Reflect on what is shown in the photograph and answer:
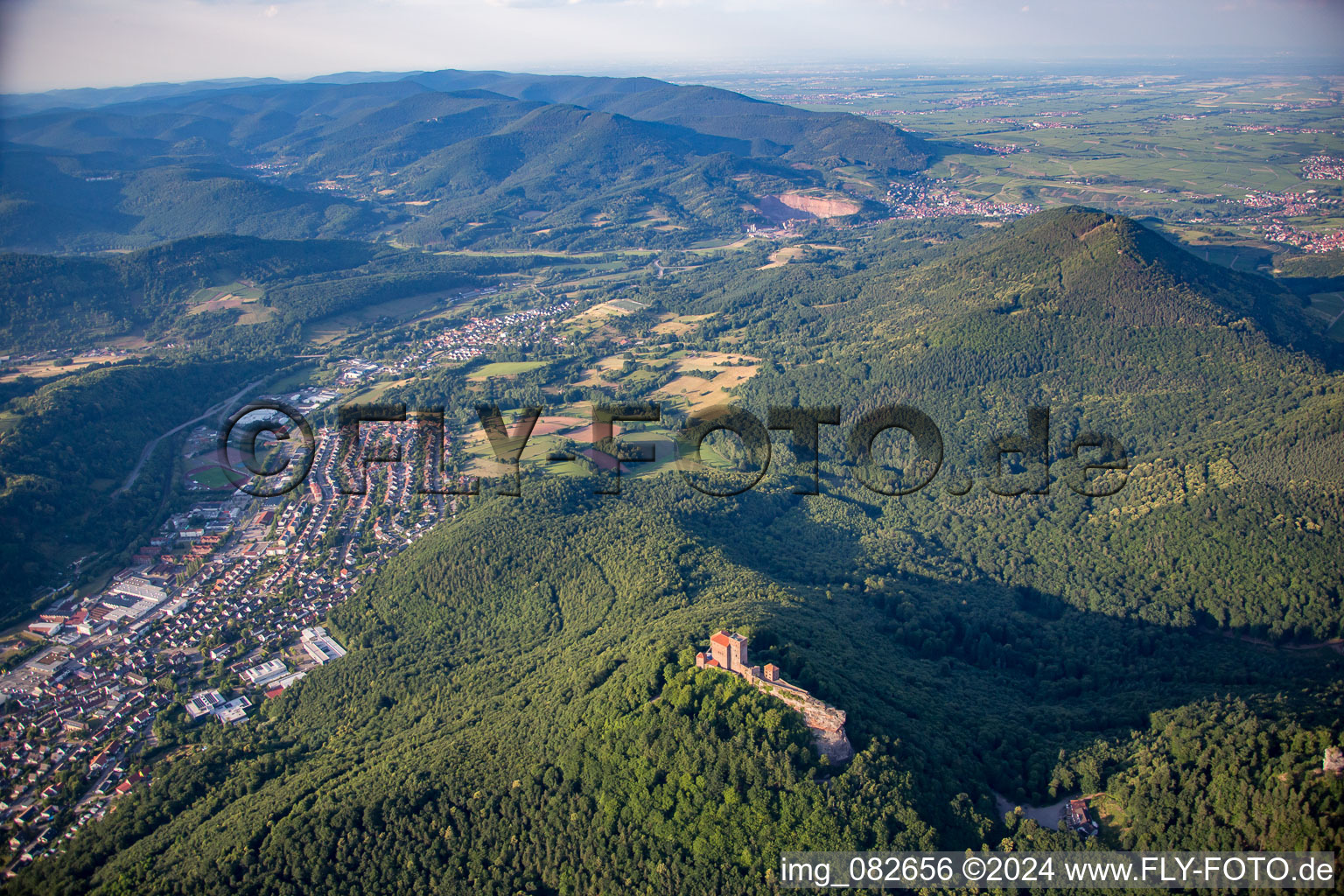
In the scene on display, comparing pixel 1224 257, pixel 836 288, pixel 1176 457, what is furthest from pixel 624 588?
pixel 1224 257

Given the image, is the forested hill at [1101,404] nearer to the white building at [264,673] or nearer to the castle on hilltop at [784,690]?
the castle on hilltop at [784,690]

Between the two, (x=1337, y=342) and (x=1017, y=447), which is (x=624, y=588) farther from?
(x=1337, y=342)

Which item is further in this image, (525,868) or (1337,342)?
(1337,342)

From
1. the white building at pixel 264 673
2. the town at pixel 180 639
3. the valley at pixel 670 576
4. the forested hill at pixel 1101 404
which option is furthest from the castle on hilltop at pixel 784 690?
the white building at pixel 264 673

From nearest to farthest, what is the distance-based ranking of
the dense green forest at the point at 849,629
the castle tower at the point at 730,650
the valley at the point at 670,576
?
1. the dense green forest at the point at 849,629
2. the valley at the point at 670,576
3. the castle tower at the point at 730,650

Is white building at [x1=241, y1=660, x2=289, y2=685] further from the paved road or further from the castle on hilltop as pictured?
the paved road

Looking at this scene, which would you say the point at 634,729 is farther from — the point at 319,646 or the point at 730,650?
the point at 319,646

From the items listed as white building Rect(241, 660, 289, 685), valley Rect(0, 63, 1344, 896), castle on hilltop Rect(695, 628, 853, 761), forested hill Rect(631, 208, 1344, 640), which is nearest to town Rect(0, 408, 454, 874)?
white building Rect(241, 660, 289, 685)
